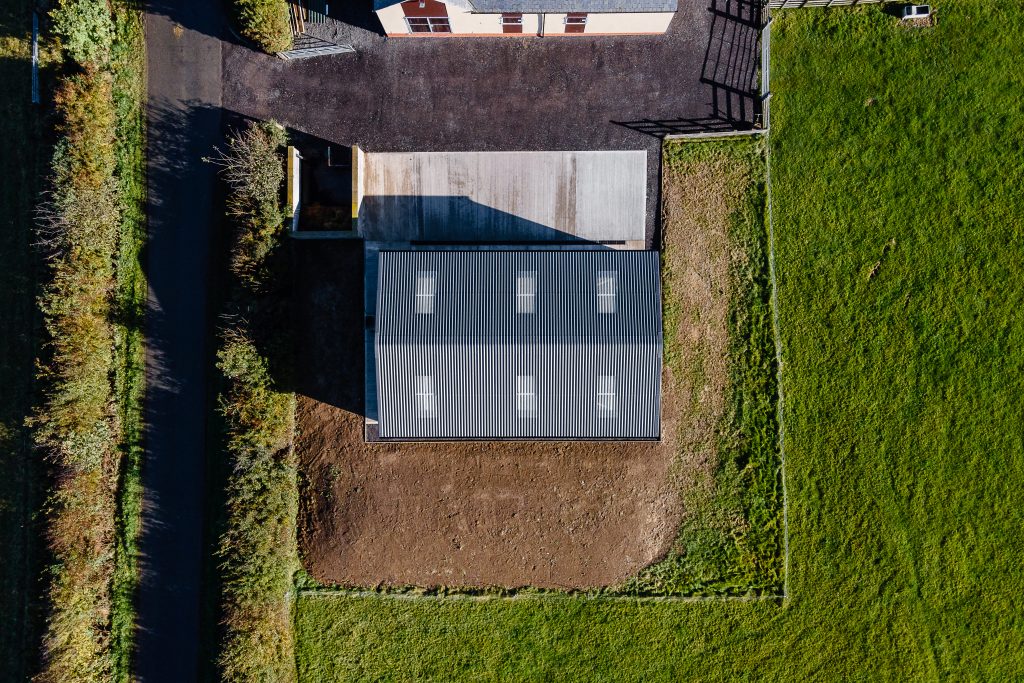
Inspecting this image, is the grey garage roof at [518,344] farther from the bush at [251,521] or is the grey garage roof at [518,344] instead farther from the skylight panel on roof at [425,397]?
the bush at [251,521]

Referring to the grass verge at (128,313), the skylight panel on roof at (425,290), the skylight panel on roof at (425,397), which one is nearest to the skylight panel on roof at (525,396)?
the skylight panel on roof at (425,397)

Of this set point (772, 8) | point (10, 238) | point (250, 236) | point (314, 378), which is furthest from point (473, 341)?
point (10, 238)

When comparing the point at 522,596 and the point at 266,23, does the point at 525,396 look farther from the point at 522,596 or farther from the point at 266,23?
the point at 266,23

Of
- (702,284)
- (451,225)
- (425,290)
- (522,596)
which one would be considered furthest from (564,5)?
(522,596)

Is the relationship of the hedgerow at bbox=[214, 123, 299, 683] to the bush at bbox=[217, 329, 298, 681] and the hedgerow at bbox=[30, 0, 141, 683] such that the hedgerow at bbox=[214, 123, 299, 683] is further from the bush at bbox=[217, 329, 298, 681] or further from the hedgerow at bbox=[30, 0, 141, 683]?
the hedgerow at bbox=[30, 0, 141, 683]

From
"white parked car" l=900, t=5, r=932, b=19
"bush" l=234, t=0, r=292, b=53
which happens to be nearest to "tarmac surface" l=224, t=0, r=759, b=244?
"bush" l=234, t=0, r=292, b=53
